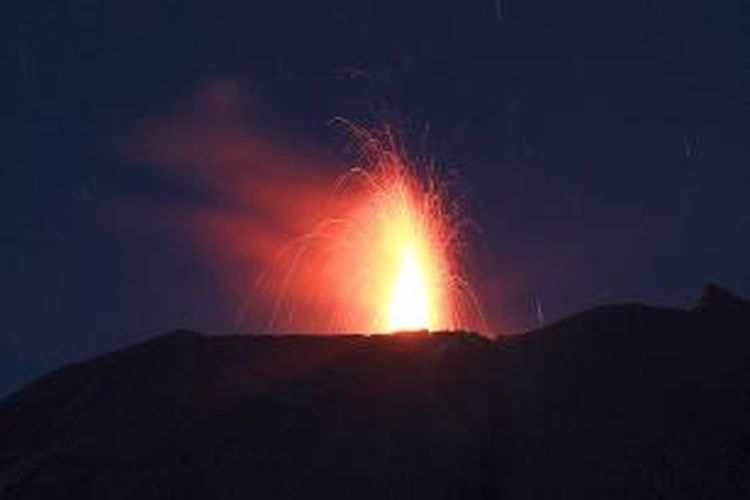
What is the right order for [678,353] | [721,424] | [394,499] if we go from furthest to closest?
[678,353]
[721,424]
[394,499]

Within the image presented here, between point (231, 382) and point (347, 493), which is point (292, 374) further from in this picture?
point (347, 493)

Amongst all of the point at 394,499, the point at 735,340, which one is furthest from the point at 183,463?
the point at 735,340

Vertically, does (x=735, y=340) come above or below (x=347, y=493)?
above

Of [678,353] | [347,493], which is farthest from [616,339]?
[347,493]

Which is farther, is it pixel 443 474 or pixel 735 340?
pixel 735 340

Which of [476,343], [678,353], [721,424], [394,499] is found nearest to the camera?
[394,499]

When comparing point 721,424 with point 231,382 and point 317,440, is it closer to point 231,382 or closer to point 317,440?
point 317,440
